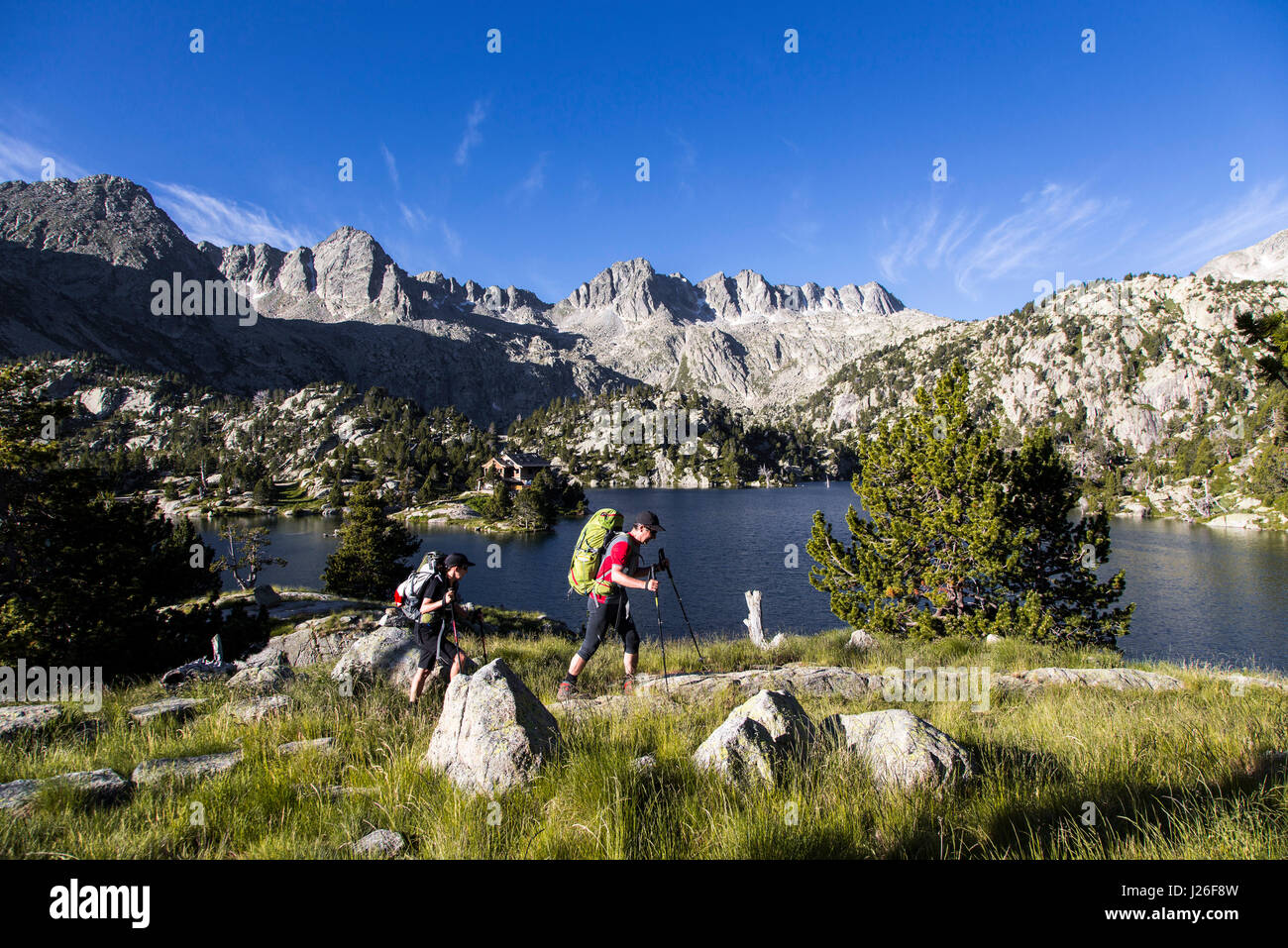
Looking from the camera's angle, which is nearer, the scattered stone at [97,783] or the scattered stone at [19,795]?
the scattered stone at [19,795]

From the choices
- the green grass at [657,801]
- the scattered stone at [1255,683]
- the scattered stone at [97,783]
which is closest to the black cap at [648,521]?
the green grass at [657,801]

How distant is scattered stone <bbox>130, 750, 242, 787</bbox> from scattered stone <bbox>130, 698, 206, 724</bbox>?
80.3 inches

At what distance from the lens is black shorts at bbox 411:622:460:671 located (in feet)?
25.8

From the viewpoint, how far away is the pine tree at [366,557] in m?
36.5

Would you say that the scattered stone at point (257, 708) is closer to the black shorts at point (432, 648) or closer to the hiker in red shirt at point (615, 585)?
the black shorts at point (432, 648)

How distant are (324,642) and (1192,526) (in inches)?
4416

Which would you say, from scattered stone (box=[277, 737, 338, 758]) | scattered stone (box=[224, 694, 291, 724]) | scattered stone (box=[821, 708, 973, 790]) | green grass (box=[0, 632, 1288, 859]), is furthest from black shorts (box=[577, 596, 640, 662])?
scattered stone (box=[821, 708, 973, 790])

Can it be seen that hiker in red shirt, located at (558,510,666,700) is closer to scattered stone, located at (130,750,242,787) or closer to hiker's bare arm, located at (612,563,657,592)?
hiker's bare arm, located at (612,563,657,592)

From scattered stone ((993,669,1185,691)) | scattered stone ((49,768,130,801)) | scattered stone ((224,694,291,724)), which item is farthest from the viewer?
scattered stone ((993,669,1185,691))

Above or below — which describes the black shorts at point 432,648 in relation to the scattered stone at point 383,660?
above

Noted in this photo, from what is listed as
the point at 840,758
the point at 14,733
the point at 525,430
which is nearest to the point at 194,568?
the point at 14,733

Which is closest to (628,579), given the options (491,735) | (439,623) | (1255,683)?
(439,623)

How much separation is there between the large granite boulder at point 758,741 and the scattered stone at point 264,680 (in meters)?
6.43

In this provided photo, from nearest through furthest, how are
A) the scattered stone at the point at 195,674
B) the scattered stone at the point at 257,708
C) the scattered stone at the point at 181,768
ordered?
the scattered stone at the point at 181,768, the scattered stone at the point at 257,708, the scattered stone at the point at 195,674
